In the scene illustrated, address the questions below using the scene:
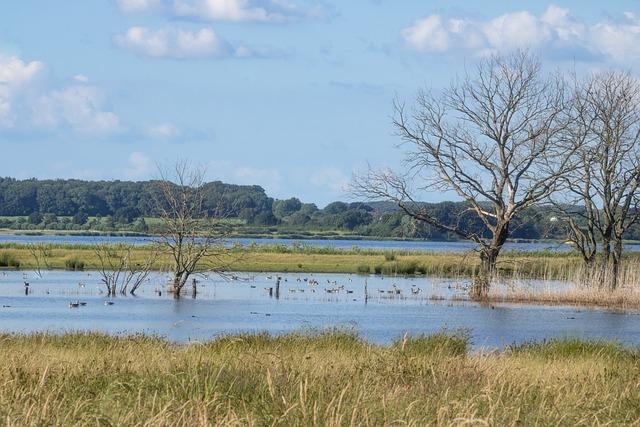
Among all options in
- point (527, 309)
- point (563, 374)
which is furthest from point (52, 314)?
point (563, 374)

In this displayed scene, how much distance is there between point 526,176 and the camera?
40.2m

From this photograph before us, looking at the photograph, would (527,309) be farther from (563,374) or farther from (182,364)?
(182,364)

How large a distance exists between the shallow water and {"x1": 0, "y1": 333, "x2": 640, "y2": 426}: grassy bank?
6.62 m

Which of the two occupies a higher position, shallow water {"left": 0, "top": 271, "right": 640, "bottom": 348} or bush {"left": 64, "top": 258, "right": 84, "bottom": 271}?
bush {"left": 64, "top": 258, "right": 84, "bottom": 271}

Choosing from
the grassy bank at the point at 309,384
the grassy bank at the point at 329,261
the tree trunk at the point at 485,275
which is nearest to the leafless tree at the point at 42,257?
the grassy bank at the point at 329,261

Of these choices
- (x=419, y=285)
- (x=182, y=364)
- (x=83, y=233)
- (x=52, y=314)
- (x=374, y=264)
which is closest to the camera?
(x=182, y=364)

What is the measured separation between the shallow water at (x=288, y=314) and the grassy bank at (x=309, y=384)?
6619 mm

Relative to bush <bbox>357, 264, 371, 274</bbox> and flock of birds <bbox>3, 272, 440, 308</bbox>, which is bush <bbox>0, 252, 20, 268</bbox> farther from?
bush <bbox>357, 264, 371, 274</bbox>

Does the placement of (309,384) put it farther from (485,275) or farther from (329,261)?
(329,261)

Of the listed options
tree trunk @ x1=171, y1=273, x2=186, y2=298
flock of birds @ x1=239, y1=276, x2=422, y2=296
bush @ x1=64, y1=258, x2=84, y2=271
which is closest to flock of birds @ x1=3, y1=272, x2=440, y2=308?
flock of birds @ x1=239, y1=276, x2=422, y2=296

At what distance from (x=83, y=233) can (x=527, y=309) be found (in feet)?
335

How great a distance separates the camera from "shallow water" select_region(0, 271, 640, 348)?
28.6 metres

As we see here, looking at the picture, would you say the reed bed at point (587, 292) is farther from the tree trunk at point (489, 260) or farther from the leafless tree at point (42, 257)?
the leafless tree at point (42, 257)

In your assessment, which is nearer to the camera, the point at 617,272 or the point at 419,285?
the point at 617,272
